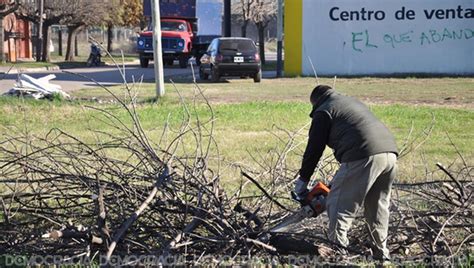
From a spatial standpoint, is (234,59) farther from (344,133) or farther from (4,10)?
(344,133)

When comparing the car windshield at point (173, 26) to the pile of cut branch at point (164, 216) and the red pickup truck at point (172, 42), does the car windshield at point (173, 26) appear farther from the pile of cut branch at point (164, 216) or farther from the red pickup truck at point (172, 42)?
the pile of cut branch at point (164, 216)

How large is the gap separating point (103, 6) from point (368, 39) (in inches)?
929

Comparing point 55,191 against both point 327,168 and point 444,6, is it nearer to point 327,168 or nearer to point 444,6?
point 327,168

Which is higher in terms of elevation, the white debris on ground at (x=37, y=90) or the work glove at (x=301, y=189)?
the white debris on ground at (x=37, y=90)

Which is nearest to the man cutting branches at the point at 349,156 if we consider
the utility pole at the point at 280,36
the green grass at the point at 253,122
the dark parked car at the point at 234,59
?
the green grass at the point at 253,122

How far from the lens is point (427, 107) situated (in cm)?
1873

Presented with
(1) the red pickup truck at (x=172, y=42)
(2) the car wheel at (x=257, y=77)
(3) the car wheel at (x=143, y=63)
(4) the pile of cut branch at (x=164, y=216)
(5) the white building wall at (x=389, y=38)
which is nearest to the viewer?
(4) the pile of cut branch at (x=164, y=216)

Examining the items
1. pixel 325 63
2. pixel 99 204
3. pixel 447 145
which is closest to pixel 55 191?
pixel 99 204

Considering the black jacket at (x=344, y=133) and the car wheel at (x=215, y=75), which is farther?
the car wheel at (x=215, y=75)

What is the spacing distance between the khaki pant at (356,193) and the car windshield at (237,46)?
22.0m

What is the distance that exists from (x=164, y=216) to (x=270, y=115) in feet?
34.5

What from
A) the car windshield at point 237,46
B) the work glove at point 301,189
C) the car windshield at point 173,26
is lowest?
the work glove at point 301,189

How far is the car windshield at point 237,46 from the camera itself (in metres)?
28.5

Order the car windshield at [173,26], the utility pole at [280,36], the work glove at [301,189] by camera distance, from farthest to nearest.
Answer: the car windshield at [173,26]
the utility pole at [280,36]
the work glove at [301,189]
